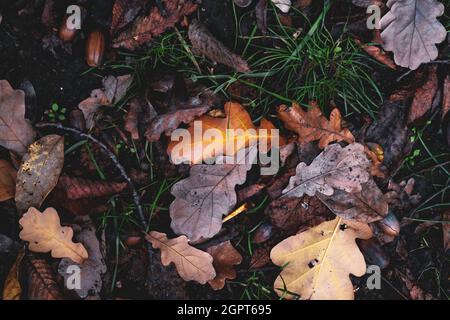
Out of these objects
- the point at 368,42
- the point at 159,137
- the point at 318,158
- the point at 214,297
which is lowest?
the point at 214,297

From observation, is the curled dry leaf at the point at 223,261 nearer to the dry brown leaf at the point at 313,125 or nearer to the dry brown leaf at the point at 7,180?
the dry brown leaf at the point at 313,125

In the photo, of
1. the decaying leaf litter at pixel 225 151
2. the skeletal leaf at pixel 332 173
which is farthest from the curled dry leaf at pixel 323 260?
the skeletal leaf at pixel 332 173

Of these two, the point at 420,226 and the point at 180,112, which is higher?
the point at 180,112

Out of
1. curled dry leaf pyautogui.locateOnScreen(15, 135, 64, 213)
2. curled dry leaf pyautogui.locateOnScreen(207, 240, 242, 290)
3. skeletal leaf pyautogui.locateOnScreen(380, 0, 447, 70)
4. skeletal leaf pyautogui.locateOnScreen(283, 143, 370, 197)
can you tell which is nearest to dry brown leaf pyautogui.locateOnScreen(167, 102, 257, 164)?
skeletal leaf pyautogui.locateOnScreen(283, 143, 370, 197)

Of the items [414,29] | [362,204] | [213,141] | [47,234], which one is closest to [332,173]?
[362,204]

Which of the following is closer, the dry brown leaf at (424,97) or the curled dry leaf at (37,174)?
the curled dry leaf at (37,174)

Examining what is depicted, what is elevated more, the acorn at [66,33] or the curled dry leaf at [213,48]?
the acorn at [66,33]
